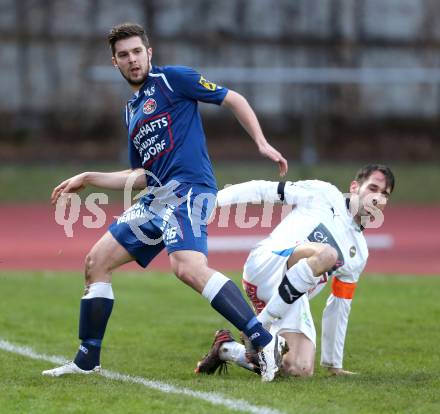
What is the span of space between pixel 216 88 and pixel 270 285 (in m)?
1.36

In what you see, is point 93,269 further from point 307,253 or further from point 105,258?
point 307,253

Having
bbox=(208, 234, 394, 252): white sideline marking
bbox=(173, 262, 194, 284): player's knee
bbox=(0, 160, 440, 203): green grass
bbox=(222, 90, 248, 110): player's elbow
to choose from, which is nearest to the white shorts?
bbox=(173, 262, 194, 284): player's knee

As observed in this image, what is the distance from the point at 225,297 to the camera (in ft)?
19.2

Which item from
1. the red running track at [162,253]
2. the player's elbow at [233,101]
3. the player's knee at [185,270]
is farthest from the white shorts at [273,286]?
the red running track at [162,253]

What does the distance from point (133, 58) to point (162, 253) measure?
30.3ft

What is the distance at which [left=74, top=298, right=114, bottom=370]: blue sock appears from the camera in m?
6.18

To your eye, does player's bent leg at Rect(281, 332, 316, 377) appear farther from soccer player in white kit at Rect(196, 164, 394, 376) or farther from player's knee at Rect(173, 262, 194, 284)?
player's knee at Rect(173, 262, 194, 284)

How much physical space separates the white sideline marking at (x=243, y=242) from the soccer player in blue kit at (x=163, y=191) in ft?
29.9

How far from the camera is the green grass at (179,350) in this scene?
5.39 metres

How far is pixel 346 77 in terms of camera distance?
22.0 meters

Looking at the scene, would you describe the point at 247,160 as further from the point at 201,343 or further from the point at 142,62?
the point at 142,62

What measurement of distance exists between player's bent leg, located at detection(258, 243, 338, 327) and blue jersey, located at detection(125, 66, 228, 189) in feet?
2.30

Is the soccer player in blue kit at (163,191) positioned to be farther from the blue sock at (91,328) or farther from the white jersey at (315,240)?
the white jersey at (315,240)

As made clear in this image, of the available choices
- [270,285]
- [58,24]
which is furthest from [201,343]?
[58,24]
